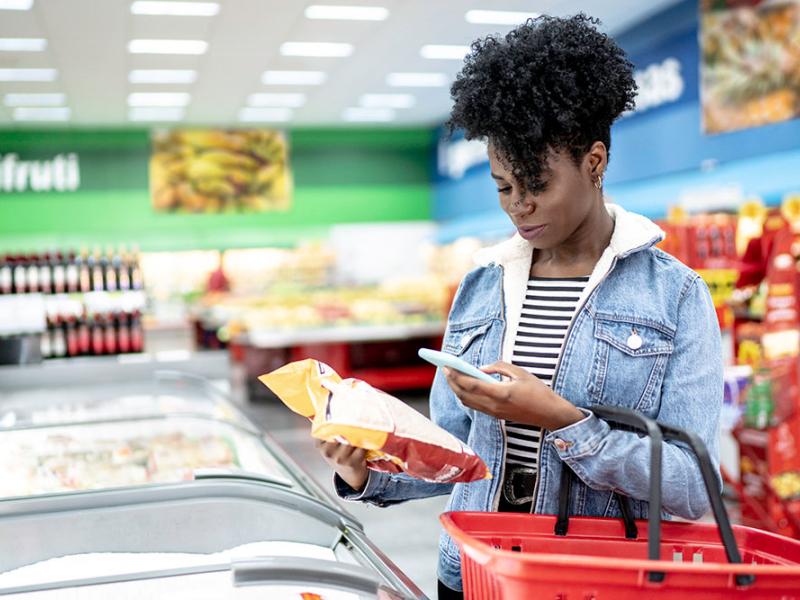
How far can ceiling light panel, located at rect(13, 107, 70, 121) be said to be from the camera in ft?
44.1

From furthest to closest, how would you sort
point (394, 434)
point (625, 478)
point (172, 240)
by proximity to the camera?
point (172, 240)
point (625, 478)
point (394, 434)

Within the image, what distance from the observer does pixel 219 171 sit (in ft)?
51.6

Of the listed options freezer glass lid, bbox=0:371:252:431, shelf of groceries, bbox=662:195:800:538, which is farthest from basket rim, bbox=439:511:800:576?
shelf of groceries, bbox=662:195:800:538

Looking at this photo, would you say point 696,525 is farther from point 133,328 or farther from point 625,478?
point 133,328

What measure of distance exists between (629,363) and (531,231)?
26 cm

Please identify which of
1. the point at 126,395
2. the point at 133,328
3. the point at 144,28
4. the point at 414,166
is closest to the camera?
the point at 126,395

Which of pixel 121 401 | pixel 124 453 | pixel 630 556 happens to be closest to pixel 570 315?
pixel 630 556

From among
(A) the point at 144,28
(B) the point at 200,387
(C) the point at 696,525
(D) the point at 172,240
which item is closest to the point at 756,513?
(B) the point at 200,387

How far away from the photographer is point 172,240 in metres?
15.6

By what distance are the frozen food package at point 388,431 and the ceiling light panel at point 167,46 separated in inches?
363

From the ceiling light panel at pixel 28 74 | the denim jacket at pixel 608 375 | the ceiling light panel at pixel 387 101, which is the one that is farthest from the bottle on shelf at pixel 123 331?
the ceiling light panel at pixel 387 101

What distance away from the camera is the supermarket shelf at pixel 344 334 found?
382 inches

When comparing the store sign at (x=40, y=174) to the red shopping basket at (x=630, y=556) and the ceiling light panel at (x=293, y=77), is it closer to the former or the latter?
the ceiling light panel at (x=293, y=77)

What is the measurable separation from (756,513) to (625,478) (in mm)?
3974
